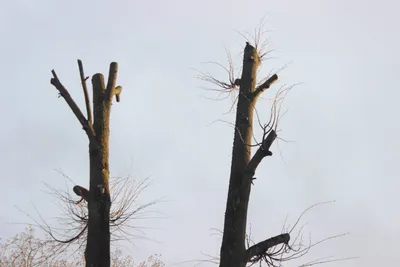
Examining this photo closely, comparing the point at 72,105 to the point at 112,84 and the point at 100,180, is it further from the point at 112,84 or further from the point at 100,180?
the point at 100,180

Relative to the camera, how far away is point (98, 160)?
6457 millimetres

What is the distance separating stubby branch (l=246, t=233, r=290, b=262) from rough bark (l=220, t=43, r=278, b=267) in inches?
4.1

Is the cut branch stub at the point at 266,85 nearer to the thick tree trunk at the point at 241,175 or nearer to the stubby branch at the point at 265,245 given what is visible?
the thick tree trunk at the point at 241,175

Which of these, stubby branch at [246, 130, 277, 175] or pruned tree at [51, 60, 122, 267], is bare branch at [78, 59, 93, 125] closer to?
pruned tree at [51, 60, 122, 267]

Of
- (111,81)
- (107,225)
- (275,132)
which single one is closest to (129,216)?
(107,225)

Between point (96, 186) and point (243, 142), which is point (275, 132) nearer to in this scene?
point (243, 142)

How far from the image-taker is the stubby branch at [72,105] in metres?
6.61

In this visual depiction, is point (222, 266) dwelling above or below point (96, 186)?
below

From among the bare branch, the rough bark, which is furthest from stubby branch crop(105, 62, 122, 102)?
the rough bark

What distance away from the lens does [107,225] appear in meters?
6.20

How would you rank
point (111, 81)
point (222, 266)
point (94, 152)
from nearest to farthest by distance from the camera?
point (222, 266) → point (94, 152) → point (111, 81)

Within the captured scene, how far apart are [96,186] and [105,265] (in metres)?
0.97

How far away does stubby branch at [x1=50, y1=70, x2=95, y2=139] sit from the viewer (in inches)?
260

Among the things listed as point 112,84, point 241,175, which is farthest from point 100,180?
point 241,175
